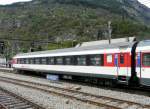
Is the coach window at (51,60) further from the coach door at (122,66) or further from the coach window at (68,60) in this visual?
the coach door at (122,66)

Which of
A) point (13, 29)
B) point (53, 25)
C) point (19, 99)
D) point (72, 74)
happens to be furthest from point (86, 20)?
point (19, 99)

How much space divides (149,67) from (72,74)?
10709 mm

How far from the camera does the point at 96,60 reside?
25.4 meters

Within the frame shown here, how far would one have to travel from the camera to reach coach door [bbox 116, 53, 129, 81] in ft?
71.4

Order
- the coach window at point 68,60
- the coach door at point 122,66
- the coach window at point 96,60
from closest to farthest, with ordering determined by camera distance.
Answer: the coach door at point 122,66, the coach window at point 96,60, the coach window at point 68,60

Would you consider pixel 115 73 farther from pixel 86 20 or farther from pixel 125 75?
pixel 86 20

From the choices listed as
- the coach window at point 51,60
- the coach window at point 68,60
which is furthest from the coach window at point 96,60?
the coach window at point 51,60

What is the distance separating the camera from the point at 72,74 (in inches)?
1154

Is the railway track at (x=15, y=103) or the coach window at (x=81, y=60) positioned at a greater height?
the coach window at (x=81, y=60)

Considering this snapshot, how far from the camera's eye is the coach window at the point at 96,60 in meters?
24.9

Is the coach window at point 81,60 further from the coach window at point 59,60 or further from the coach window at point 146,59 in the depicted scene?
the coach window at point 146,59

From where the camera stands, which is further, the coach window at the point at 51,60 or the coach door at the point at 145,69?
the coach window at the point at 51,60

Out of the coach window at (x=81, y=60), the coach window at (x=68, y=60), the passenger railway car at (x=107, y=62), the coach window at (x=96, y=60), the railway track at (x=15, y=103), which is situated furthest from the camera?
the coach window at (x=68, y=60)

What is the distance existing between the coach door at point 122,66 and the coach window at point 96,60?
7.36 ft
